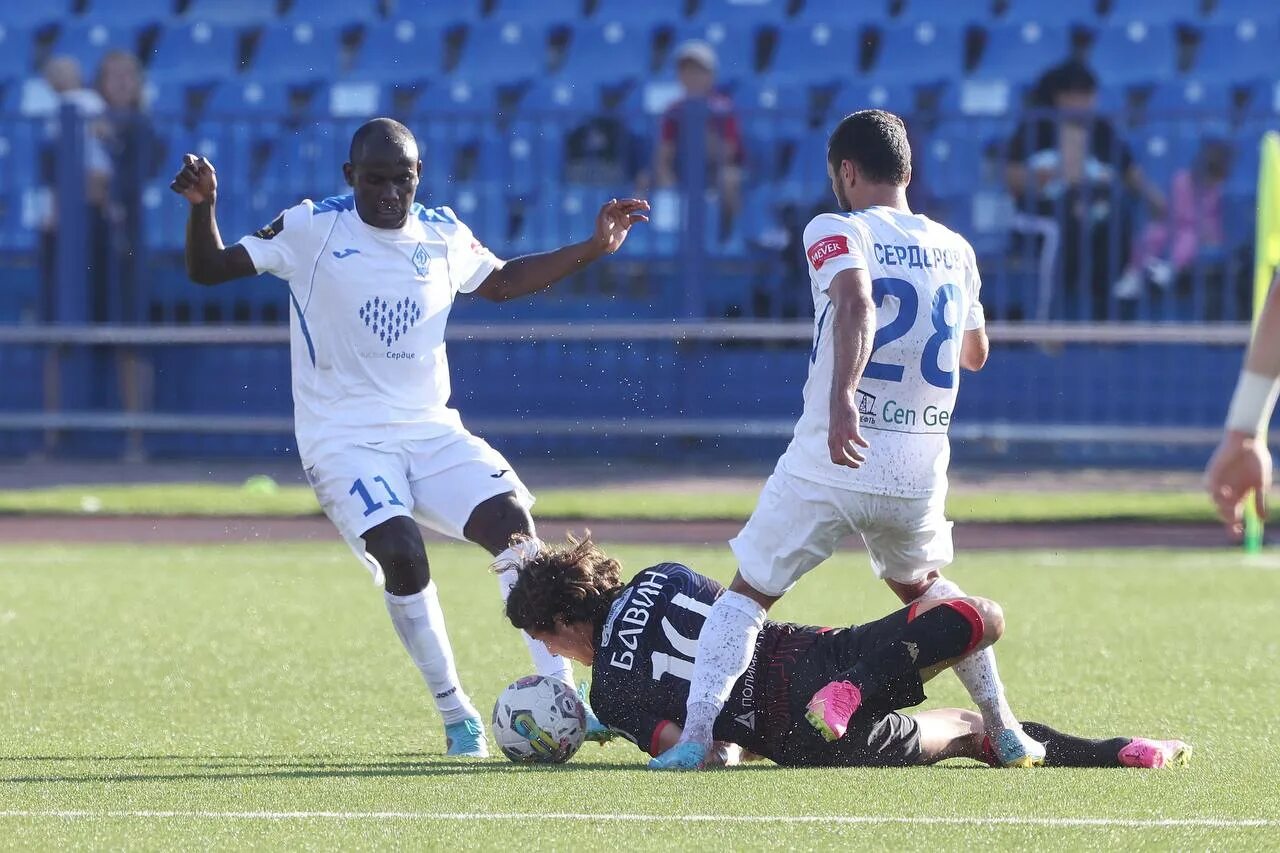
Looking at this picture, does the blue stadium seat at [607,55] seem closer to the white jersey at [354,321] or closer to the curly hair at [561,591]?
the white jersey at [354,321]

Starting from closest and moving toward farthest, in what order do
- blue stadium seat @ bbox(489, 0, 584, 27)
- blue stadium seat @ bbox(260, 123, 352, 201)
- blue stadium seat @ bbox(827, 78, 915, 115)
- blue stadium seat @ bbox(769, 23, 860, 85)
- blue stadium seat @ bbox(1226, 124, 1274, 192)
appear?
blue stadium seat @ bbox(1226, 124, 1274, 192)
blue stadium seat @ bbox(260, 123, 352, 201)
blue stadium seat @ bbox(827, 78, 915, 115)
blue stadium seat @ bbox(769, 23, 860, 85)
blue stadium seat @ bbox(489, 0, 584, 27)

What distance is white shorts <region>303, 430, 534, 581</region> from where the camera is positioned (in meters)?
6.41

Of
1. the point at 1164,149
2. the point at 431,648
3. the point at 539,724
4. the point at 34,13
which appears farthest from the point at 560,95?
the point at 539,724

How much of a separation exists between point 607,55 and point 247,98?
331 cm

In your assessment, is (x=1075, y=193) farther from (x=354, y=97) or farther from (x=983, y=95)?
(x=354, y=97)

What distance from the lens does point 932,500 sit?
222 inches

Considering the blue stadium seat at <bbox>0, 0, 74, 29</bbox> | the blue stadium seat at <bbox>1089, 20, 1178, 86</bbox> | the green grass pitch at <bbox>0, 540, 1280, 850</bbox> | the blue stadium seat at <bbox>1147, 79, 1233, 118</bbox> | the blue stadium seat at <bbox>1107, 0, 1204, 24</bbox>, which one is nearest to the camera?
the green grass pitch at <bbox>0, 540, 1280, 850</bbox>

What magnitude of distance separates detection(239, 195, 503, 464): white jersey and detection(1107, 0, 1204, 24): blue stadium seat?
42.3 ft

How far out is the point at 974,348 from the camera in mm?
6035

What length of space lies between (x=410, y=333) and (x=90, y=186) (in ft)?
33.6

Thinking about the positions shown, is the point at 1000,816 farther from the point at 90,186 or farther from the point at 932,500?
the point at 90,186

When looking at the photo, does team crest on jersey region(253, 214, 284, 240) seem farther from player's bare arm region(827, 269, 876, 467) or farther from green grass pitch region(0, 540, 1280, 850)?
player's bare arm region(827, 269, 876, 467)

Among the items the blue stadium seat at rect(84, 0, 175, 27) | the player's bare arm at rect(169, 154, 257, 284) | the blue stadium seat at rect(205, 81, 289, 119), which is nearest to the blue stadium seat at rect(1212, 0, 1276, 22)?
the blue stadium seat at rect(205, 81, 289, 119)

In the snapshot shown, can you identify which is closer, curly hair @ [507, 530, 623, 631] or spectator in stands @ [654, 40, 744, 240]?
curly hair @ [507, 530, 623, 631]
